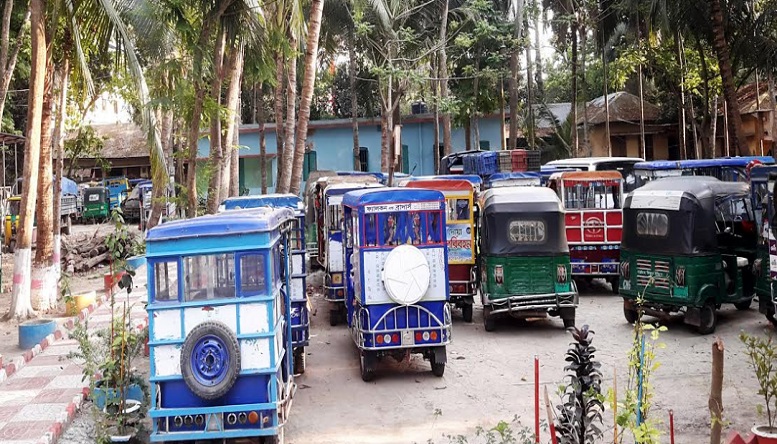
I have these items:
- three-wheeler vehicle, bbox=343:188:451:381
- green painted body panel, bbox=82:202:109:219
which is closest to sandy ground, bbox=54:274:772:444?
three-wheeler vehicle, bbox=343:188:451:381

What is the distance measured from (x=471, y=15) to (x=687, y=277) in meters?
18.5

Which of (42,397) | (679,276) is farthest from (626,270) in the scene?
(42,397)

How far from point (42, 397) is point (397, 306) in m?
4.59

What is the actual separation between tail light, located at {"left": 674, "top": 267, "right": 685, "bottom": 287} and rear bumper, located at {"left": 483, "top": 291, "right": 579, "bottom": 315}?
1.66 meters

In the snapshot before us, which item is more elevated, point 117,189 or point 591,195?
point 117,189

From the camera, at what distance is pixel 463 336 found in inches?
562

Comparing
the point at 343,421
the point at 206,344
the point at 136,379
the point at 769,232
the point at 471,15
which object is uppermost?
the point at 471,15

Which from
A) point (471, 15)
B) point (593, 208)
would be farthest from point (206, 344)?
point (471, 15)

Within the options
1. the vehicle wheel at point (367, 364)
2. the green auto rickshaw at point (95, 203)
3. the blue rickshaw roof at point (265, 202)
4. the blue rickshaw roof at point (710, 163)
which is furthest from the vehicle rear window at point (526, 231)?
the green auto rickshaw at point (95, 203)

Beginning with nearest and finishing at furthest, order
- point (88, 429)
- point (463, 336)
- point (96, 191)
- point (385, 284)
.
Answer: point (88, 429), point (385, 284), point (463, 336), point (96, 191)

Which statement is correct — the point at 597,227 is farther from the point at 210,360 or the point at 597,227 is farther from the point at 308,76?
the point at 210,360

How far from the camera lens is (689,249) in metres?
13.3

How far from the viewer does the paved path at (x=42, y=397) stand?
332 inches

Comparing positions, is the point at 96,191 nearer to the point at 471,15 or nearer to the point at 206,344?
the point at 471,15
